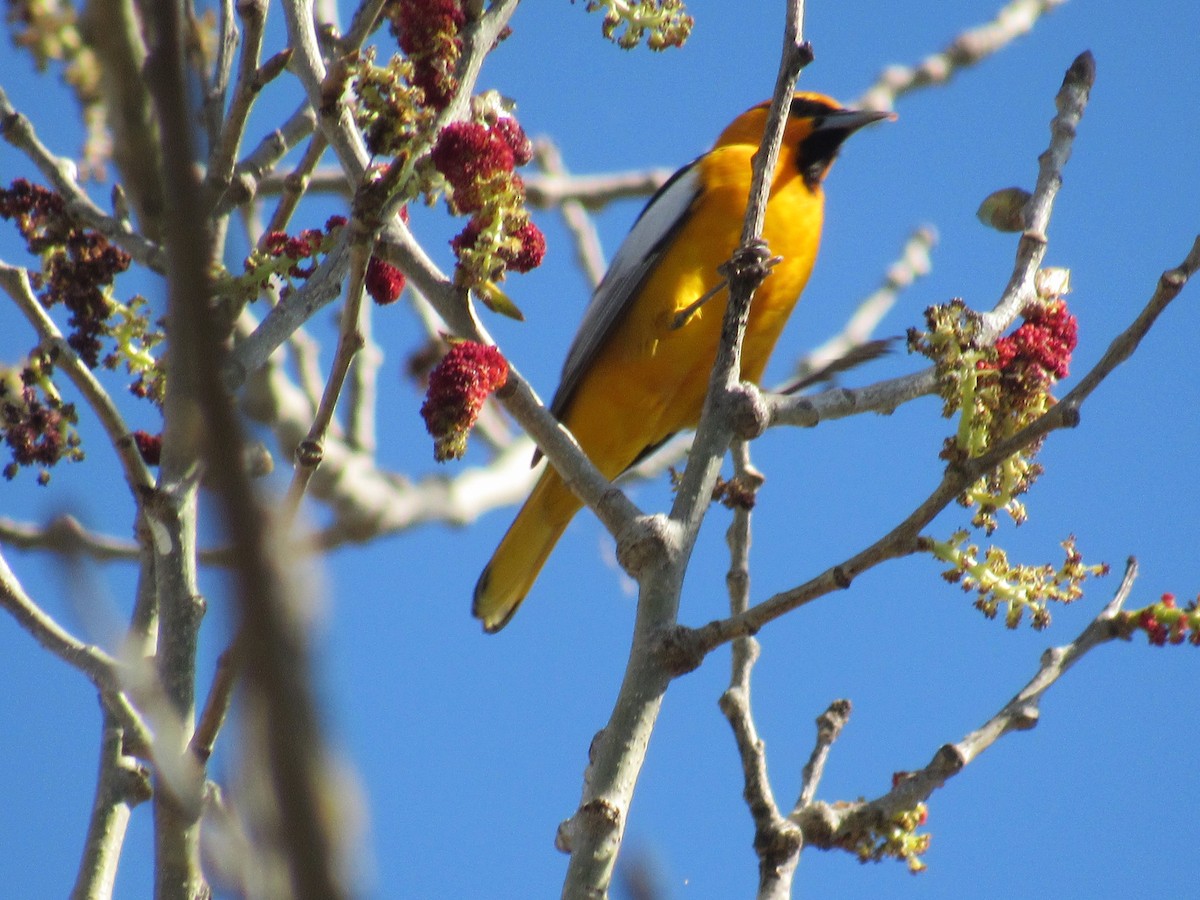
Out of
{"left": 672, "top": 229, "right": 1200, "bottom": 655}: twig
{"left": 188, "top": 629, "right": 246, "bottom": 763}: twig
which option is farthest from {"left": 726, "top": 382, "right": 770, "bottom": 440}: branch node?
{"left": 188, "top": 629, "right": 246, "bottom": 763}: twig

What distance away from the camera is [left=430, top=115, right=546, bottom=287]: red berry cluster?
198 cm

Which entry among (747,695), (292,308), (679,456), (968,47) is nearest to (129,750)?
(292,308)

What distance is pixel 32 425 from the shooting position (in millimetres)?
2424

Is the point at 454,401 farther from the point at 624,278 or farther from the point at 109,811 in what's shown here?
the point at 624,278

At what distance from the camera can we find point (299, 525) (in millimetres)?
1289

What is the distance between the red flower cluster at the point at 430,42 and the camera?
2023mm

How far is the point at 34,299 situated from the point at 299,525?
55.9 inches

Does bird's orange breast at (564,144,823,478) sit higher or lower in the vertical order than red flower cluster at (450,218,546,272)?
higher

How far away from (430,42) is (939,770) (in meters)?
1.53

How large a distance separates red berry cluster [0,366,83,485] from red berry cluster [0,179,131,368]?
11cm

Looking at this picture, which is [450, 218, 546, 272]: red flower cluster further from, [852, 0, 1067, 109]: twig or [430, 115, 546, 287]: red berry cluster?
[852, 0, 1067, 109]: twig

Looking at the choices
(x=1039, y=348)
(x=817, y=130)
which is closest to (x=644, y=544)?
(x=1039, y=348)

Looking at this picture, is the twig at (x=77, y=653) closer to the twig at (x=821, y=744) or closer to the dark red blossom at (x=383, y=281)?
the dark red blossom at (x=383, y=281)

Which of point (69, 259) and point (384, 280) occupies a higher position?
point (69, 259)
